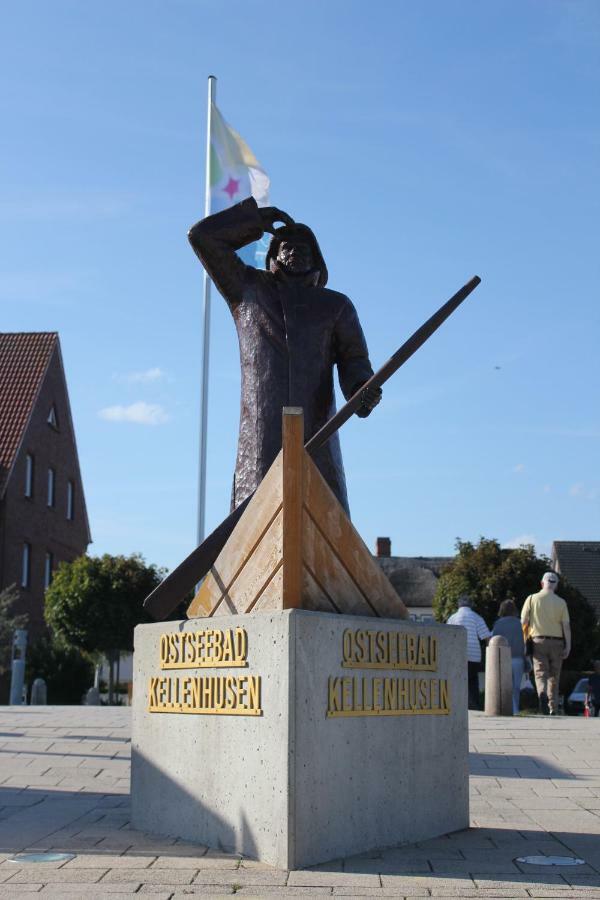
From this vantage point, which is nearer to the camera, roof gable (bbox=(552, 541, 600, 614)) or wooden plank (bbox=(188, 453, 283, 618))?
wooden plank (bbox=(188, 453, 283, 618))

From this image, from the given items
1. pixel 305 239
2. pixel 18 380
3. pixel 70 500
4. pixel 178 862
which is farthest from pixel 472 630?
pixel 70 500

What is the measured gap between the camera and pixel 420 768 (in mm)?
5965

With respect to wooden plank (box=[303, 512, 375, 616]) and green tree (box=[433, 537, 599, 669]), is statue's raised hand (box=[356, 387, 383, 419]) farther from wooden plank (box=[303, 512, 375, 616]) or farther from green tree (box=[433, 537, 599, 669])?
green tree (box=[433, 537, 599, 669])

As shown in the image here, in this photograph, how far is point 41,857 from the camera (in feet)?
17.5

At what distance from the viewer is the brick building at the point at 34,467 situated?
3522cm

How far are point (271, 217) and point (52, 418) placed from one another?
3355cm

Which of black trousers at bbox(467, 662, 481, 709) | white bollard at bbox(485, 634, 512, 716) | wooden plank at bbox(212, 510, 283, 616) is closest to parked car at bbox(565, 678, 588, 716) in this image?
black trousers at bbox(467, 662, 481, 709)

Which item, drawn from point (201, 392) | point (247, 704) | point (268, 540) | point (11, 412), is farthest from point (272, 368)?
point (11, 412)

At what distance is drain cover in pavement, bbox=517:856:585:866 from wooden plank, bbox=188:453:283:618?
1.89m

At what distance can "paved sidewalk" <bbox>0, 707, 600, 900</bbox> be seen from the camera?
463cm

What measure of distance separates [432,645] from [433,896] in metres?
1.92

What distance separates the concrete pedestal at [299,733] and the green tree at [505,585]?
27.2m

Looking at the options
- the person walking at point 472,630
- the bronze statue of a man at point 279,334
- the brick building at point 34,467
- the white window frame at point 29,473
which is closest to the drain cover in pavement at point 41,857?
the bronze statue of a man at point 279,334

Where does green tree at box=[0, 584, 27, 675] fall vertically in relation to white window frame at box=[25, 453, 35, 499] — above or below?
below
